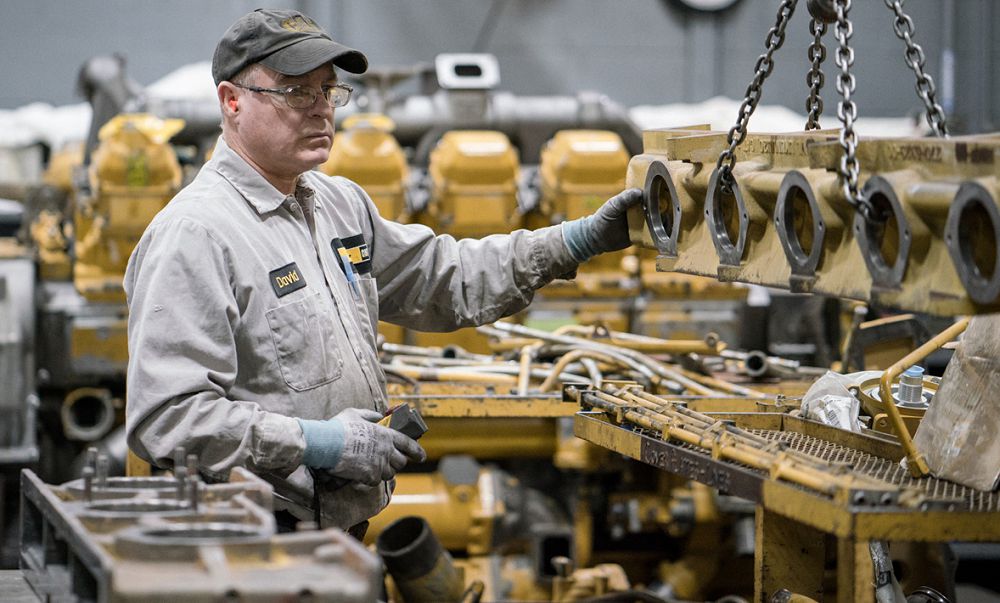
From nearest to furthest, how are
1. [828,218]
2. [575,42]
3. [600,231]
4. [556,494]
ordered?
[828,218]
[600,231]
[556,494]
[575,42]

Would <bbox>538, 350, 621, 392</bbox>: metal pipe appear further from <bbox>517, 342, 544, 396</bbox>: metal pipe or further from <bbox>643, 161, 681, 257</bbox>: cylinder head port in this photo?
<bbox>643, 161, 681, 257</bbox>: cylinder head port

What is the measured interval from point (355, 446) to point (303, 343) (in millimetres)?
237

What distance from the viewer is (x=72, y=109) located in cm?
911

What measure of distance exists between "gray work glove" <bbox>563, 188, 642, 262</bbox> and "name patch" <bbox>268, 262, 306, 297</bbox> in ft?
2.29

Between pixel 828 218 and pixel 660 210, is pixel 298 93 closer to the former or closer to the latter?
pixel 660 210

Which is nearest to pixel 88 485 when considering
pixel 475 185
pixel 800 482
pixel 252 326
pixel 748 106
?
pixel 252 326

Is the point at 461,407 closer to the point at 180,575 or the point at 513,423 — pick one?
the point at 513,423

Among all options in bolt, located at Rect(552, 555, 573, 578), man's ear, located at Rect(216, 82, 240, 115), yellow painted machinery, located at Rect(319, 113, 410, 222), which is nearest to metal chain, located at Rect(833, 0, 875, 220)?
man's ear, located at Rect(216, 82, 240, 115)

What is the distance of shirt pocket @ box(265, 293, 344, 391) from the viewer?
267 centimetres

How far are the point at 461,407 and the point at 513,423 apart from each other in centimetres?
61

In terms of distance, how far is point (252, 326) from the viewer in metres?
2.65

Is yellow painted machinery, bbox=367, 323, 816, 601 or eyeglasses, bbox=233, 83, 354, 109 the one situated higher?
eyeglasses, bbox=233, 83, 354, 109

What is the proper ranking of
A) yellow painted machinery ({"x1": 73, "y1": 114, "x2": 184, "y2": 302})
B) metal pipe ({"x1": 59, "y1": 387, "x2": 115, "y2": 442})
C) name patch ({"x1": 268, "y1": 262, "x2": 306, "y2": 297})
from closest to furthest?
name patch ({"x1": 268, "y1": 262, "x2": 306, "y2": 297}) < yellow painted machinery ({"x1": 73, "y1": 114, "x2": 184, "y2": 302}) < metal pipe ({"x1": 59, "y1": 387, "x2": 115, "y2": 442})

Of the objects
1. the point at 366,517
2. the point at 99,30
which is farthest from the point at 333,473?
the point at 99,30
